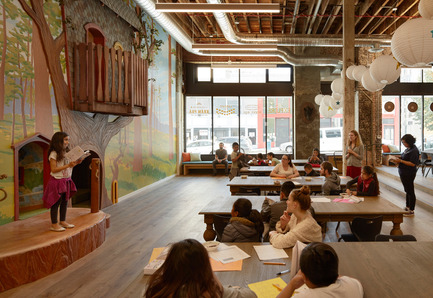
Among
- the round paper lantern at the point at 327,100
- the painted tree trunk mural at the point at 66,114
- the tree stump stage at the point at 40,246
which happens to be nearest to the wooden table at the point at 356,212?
the tree stump stage at the point at 40,246

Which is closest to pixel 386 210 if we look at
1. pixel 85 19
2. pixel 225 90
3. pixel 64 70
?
pixel 64 70

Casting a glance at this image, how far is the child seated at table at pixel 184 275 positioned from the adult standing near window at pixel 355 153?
20.1ft

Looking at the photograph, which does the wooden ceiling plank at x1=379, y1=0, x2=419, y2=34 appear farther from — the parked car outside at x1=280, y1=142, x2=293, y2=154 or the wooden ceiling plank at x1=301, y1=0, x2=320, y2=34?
the parked car outside at x1=280, y1=142, x2=293, y2=154

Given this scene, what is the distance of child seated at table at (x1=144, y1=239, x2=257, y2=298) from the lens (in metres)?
1.49

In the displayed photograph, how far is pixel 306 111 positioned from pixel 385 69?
9.20 metres

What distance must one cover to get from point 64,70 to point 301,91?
34.0ft

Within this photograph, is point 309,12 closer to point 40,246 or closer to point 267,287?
point 40,246

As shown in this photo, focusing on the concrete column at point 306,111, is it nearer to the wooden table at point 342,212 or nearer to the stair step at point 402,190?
the stair step at point 402,190

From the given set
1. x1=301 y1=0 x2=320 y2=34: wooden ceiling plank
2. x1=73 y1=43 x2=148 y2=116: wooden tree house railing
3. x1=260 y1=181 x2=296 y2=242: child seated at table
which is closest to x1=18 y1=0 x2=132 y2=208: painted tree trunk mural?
x1=73 y1=43 x2=148 y2=116: wooden tree house railing

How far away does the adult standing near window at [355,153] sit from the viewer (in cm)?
699

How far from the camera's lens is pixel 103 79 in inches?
257

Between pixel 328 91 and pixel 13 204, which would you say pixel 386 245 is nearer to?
pixel 13 204

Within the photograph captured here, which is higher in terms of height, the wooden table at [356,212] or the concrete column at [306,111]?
the concrete column at [306,111]

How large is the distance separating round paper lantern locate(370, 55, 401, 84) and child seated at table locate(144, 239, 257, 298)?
476 centimetres
